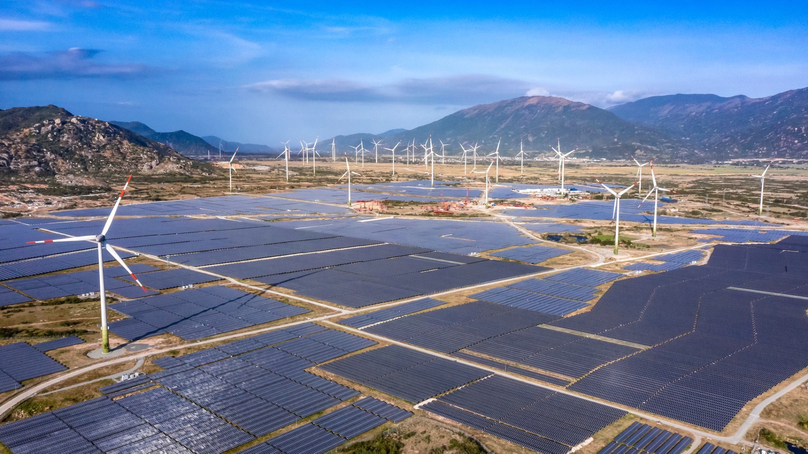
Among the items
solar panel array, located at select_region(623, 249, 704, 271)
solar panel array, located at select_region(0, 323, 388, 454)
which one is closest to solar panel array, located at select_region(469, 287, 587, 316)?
solar panel array, located at select_region(623, 249, 704, 271)

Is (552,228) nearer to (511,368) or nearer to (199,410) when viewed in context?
(511,368)

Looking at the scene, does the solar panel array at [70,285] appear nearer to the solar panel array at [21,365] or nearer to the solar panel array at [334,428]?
the solar panel array at [21,365]

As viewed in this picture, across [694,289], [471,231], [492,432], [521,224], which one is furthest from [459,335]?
[521,224]

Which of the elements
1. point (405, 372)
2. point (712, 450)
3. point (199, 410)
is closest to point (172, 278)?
point (199, 410)

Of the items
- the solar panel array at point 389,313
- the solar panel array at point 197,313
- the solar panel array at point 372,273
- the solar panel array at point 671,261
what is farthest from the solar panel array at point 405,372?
the solar panel array at point 671,261

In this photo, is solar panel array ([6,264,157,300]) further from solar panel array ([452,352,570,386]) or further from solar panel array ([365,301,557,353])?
solar panel array ([452,352,570,386])
